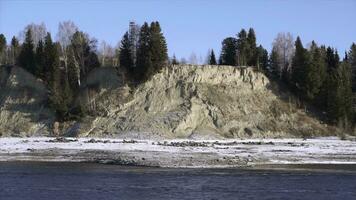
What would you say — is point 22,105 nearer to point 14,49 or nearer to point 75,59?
point 75,59

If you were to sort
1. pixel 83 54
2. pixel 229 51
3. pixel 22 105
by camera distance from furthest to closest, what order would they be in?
pixel 229 51
pixel 83 54
pixel 22 105

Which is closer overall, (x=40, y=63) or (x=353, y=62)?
(x=40, y=63)

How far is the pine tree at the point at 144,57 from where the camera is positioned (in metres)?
74.4

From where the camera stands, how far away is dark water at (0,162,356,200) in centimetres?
2328

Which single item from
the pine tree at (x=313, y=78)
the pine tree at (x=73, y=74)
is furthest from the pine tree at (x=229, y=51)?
the pine tree at (x=73, y=74)

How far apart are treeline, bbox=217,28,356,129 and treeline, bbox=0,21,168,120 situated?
14814 mm

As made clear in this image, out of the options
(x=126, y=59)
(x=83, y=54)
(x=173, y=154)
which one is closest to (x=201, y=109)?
(x=126, y=59)

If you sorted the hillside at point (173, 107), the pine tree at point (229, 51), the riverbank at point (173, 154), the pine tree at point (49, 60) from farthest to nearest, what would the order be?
the pine tree at point (229, 51)
the pine tree at point (49, 60)
the hillside at point (173, 107)
the riverbank at point (173, 154)

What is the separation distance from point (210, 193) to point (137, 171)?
9466 mm

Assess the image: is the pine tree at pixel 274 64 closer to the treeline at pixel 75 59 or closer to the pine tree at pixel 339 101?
the pine tree at pixel 339 101

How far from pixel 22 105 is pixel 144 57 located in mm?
17504

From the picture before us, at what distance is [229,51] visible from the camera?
288ft

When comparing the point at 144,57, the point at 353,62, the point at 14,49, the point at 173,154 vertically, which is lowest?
the point at 173,154

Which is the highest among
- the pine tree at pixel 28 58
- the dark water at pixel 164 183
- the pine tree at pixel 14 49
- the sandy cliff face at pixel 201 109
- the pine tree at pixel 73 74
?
the pine tree at pixel 14 49
